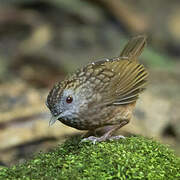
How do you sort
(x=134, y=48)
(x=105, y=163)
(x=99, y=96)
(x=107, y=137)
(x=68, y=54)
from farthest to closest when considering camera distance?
(x=68, y=54) < (x=134, y=48) < (x=99, y=96) < (x=107, y=137) < (x=105, y=163)

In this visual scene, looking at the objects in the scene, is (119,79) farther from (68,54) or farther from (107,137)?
(68,54)

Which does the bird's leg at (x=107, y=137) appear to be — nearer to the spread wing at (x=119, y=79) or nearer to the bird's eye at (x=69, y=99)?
the spread wing at (x=119, y=79)

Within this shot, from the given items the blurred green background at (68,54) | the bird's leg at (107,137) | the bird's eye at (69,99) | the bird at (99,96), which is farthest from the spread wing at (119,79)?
the blurred green background at (68,54)

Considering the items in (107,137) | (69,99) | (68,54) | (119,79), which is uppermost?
(119,79)

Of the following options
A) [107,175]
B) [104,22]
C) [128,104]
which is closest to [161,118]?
[128,104]

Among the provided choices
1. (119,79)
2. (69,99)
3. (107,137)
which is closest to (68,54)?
(119,79)

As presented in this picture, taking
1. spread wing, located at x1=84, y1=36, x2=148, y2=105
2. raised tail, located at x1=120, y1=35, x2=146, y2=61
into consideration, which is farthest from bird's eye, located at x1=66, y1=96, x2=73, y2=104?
raised tail, located at x1=120, y1=35, x2=146, y2=61
